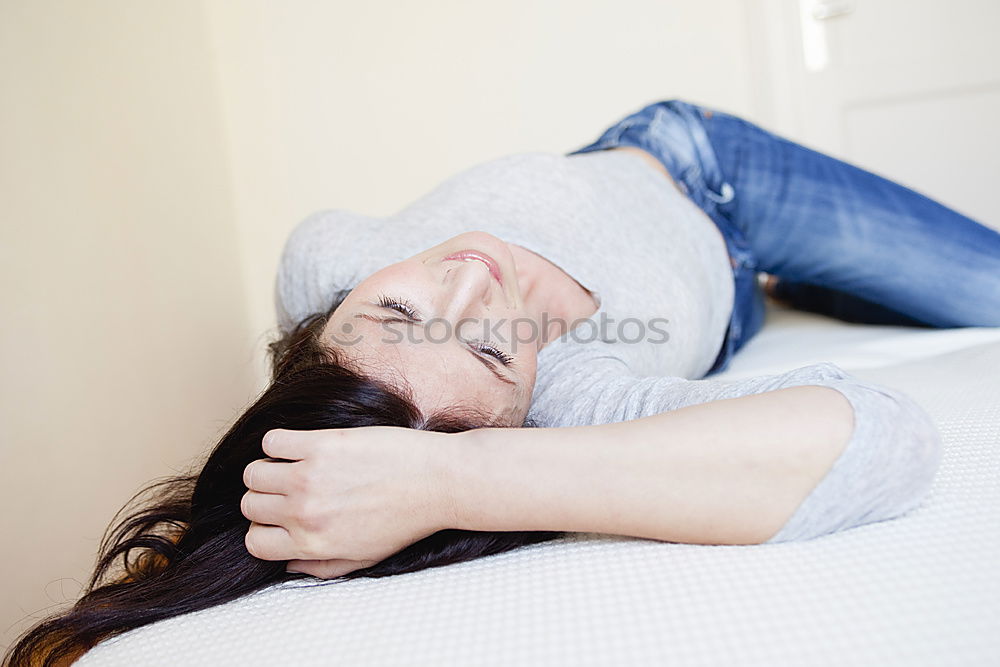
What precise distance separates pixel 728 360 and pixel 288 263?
96 centimetres

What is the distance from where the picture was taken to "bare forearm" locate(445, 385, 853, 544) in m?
0.73

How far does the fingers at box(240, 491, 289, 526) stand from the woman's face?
0.20 m

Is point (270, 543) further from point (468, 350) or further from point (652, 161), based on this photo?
point (652, 161)

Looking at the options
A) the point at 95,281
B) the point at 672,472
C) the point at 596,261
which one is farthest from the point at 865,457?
the point at 95,281

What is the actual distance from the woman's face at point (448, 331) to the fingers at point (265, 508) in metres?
0.20

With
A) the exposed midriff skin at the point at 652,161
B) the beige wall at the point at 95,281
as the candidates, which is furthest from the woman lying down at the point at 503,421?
the beige wall at the point at 95,281

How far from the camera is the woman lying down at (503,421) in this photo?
74 cm

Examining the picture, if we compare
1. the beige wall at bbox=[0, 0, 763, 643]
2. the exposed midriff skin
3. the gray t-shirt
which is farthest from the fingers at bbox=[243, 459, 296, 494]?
the exposed midriff skin

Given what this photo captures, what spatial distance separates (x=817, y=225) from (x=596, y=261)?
657mm

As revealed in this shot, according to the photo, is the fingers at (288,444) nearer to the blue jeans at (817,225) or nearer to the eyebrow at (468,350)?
the eyebrow at (468,350)

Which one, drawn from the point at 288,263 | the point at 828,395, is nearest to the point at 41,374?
the point at 288,263

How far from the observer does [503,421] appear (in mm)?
1016

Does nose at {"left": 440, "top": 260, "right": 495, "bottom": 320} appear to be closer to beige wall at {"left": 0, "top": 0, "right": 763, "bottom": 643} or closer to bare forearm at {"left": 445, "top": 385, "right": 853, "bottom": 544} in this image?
bare forearm at {"left": 445, "top": 385, "right": 853, "bottom": 544}

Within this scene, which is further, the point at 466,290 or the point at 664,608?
the point at 466,290
